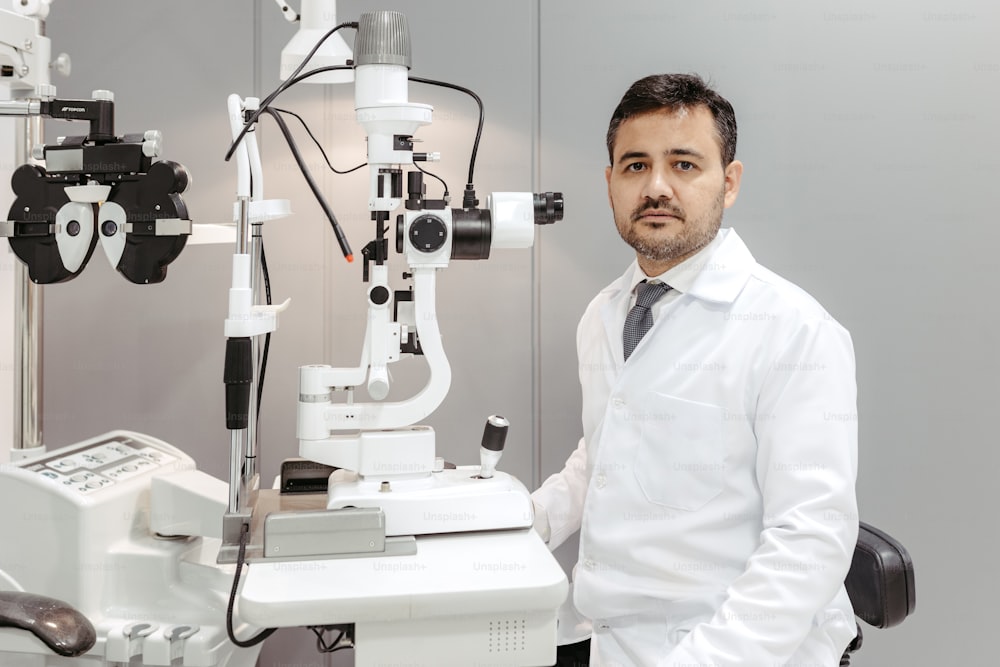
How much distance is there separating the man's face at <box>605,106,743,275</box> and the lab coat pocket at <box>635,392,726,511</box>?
0.93ft

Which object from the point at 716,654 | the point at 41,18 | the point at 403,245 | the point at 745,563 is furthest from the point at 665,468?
the point at 41,18

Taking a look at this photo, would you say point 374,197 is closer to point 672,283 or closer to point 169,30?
point 672,283

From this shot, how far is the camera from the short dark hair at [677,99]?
1446mm

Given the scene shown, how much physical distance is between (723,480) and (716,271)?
0.37m

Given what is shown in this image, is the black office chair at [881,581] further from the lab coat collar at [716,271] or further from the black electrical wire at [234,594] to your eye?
the black electrical wire at [234,594]

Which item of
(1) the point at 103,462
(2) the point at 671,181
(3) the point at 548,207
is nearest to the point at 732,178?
(2) the point at 671,181

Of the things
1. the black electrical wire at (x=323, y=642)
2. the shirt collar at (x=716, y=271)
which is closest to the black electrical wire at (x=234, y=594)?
the black electrical wire at (x=323, y=642)

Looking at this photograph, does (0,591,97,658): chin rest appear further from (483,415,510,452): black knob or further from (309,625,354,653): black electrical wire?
(483,415,510,452): black knob

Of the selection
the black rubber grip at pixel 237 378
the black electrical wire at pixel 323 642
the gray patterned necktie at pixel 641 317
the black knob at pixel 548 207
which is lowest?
the black electrical wire at pixel 323 642

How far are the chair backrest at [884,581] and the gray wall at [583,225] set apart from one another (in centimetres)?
79

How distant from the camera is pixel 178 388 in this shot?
2068 millimetres

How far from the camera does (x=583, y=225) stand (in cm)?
206

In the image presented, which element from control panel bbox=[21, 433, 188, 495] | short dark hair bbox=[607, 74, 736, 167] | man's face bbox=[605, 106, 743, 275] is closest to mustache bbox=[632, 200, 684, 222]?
man's face bbox=[605, 106, 743, 275]

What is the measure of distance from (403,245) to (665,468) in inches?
22.9
